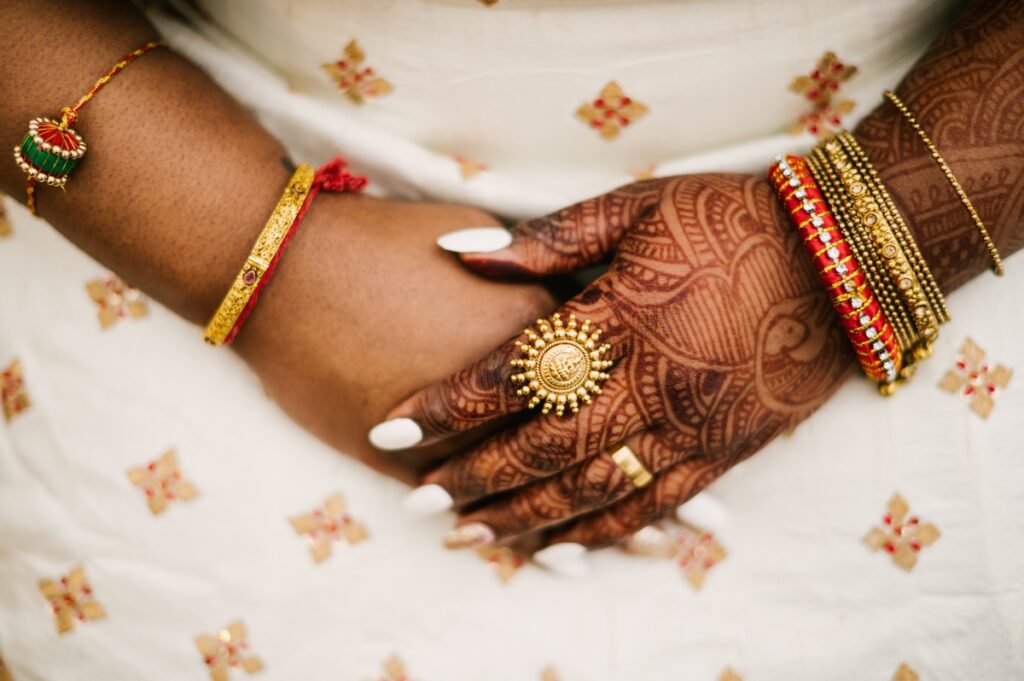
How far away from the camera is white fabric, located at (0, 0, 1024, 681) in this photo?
2.90 feet

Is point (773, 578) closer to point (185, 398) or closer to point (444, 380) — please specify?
point (444, 380)

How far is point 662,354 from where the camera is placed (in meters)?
0.76

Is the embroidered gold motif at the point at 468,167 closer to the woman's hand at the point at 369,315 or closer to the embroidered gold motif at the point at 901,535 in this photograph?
the woman's hand at the point at 369,315

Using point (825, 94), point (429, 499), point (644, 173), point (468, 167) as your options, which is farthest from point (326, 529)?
point (825, 94)

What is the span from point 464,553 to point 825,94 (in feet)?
2.48

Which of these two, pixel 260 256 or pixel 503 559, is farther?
pixel 503 559

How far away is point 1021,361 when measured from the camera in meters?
0.90

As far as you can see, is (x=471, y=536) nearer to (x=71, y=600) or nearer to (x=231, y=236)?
(x=231, y=236)

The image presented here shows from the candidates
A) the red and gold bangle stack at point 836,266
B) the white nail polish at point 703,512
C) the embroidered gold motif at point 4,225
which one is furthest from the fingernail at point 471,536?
the embroidered gold motif at point 4,225

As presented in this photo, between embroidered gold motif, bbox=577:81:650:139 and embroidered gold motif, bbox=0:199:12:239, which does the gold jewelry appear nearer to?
embroidered gold motif, bbox=577:81:650:139

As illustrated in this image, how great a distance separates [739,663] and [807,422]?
0.33 metres

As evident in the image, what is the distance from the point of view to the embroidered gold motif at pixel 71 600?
936 millimetres

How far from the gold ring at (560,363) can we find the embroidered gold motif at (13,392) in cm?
74

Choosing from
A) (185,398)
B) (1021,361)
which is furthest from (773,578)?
(185,398)
